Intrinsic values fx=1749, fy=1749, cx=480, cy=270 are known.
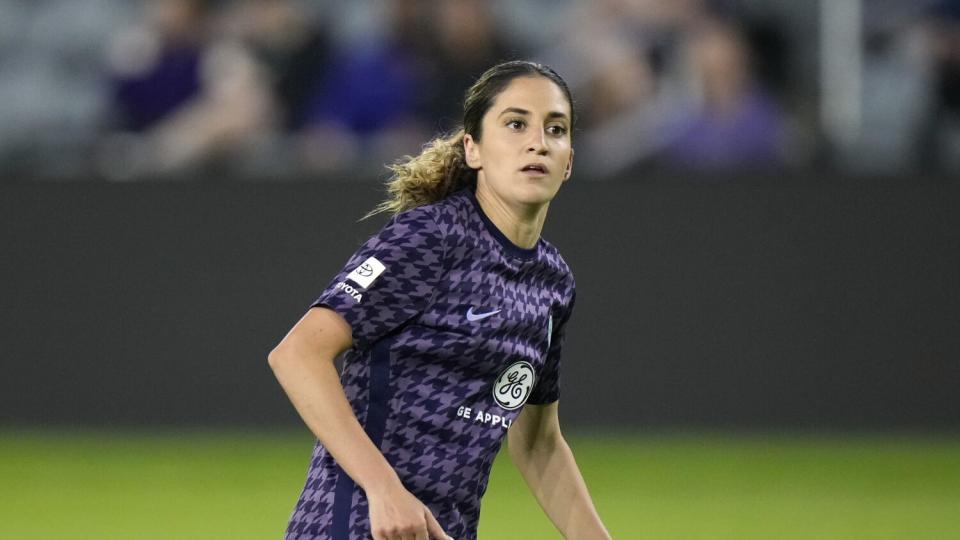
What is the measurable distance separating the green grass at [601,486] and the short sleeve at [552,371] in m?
3.75

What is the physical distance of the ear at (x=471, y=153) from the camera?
430 cm

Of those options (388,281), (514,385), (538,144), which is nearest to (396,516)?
(388,281)

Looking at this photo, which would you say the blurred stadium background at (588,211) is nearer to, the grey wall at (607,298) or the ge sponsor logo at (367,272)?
the grey wall at (607,298)

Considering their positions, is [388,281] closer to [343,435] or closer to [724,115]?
[343,435]

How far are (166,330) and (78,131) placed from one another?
57.2 inches

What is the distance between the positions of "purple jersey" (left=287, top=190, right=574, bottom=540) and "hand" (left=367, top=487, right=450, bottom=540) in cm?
21

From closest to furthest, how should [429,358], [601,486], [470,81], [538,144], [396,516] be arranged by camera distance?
1. [396,516]
2. [429,358]
3. [538,144]
4. [601,486]
5. [470,81]

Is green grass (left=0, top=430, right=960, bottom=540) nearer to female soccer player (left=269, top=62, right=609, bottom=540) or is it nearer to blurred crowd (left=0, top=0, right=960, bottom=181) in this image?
blurred crowd (left=0, top=0, right=960, bottom=181)

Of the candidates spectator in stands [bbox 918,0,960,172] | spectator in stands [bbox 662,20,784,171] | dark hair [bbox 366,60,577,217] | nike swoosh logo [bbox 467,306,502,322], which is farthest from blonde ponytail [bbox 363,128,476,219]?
spectator in stands [bbox 918,0,960,172]

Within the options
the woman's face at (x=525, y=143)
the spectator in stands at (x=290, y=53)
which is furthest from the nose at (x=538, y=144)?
the spectator in stands at (x=290, y=53)

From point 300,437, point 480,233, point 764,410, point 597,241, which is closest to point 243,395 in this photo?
point 300,437

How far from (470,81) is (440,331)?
23.6 feet

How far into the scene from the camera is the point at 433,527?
3871 mm

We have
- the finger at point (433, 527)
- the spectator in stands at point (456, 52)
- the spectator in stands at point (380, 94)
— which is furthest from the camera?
the spectator in stands at point (380, 94)
